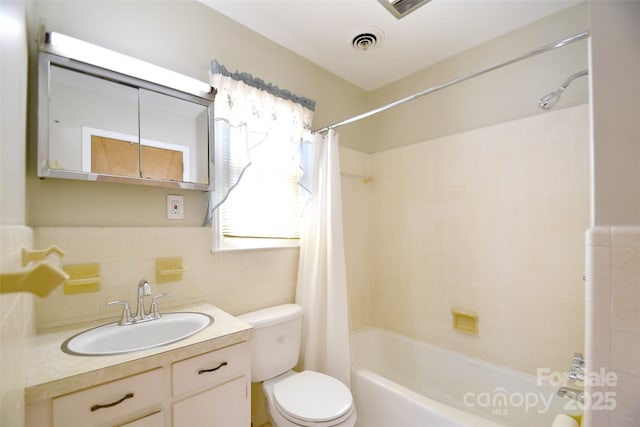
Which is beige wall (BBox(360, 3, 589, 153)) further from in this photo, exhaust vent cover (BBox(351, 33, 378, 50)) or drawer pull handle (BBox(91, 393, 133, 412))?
drawer pull handle (BBox(91, 393, 133, 412))

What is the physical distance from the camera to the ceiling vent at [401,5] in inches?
54.9

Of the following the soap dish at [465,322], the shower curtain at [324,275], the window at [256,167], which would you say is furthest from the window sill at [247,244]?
the soap dish at [465,322]

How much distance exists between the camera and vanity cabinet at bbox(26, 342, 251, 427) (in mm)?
795

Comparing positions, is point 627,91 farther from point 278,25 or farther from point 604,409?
point 278,25

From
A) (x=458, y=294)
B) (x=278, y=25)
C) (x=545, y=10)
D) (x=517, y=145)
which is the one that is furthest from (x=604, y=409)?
(x=278, y=25)

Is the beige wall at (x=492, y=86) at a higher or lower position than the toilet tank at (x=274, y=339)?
higher

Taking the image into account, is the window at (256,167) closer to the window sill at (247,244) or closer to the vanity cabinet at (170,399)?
the window sill at (247,244)

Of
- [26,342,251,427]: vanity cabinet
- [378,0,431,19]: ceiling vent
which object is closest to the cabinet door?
[26,342,251,427]: vanity cabinet

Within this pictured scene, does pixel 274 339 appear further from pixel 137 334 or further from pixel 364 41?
pixel 364 41

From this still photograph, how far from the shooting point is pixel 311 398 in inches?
53.2

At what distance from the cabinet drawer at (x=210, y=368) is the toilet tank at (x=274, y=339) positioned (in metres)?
0.27

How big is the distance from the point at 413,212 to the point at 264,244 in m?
1.20

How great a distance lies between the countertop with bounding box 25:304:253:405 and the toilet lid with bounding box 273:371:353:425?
44cm

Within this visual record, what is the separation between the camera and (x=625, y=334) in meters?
0.70
